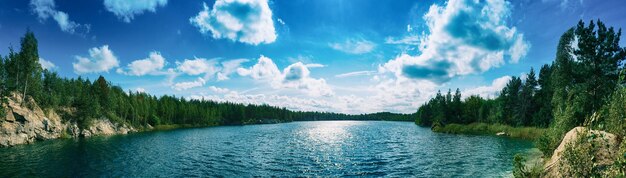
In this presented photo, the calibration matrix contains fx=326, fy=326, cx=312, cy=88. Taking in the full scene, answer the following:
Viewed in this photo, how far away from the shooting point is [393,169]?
33219 mm

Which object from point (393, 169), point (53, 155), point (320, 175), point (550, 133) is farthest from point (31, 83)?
point (550, 133)

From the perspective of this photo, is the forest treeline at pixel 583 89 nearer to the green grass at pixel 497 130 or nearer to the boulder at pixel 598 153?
the boulder at pixel 598 153

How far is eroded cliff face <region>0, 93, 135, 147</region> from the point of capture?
5961 cm

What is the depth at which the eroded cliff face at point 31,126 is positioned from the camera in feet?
196

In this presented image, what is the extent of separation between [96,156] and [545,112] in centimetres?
9134

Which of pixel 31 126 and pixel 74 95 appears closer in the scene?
pixel 31 126

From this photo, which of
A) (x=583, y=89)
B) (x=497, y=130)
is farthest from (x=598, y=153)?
(x=497, y=130)

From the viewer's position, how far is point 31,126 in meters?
67.2

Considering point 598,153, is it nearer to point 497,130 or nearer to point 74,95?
point 497,130

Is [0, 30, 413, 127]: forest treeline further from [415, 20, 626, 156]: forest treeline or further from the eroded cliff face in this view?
[415, 20, 626, 156]: forest treeline

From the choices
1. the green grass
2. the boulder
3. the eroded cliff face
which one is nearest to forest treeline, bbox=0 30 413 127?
the eroded cliff face

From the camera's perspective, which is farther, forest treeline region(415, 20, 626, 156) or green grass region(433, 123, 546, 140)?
green grass region(433, 123, 546, 140)

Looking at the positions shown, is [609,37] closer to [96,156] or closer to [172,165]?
[172,165]

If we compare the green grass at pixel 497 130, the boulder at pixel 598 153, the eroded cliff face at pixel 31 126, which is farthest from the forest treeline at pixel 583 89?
the eroded cliff face at pixel 31 126
